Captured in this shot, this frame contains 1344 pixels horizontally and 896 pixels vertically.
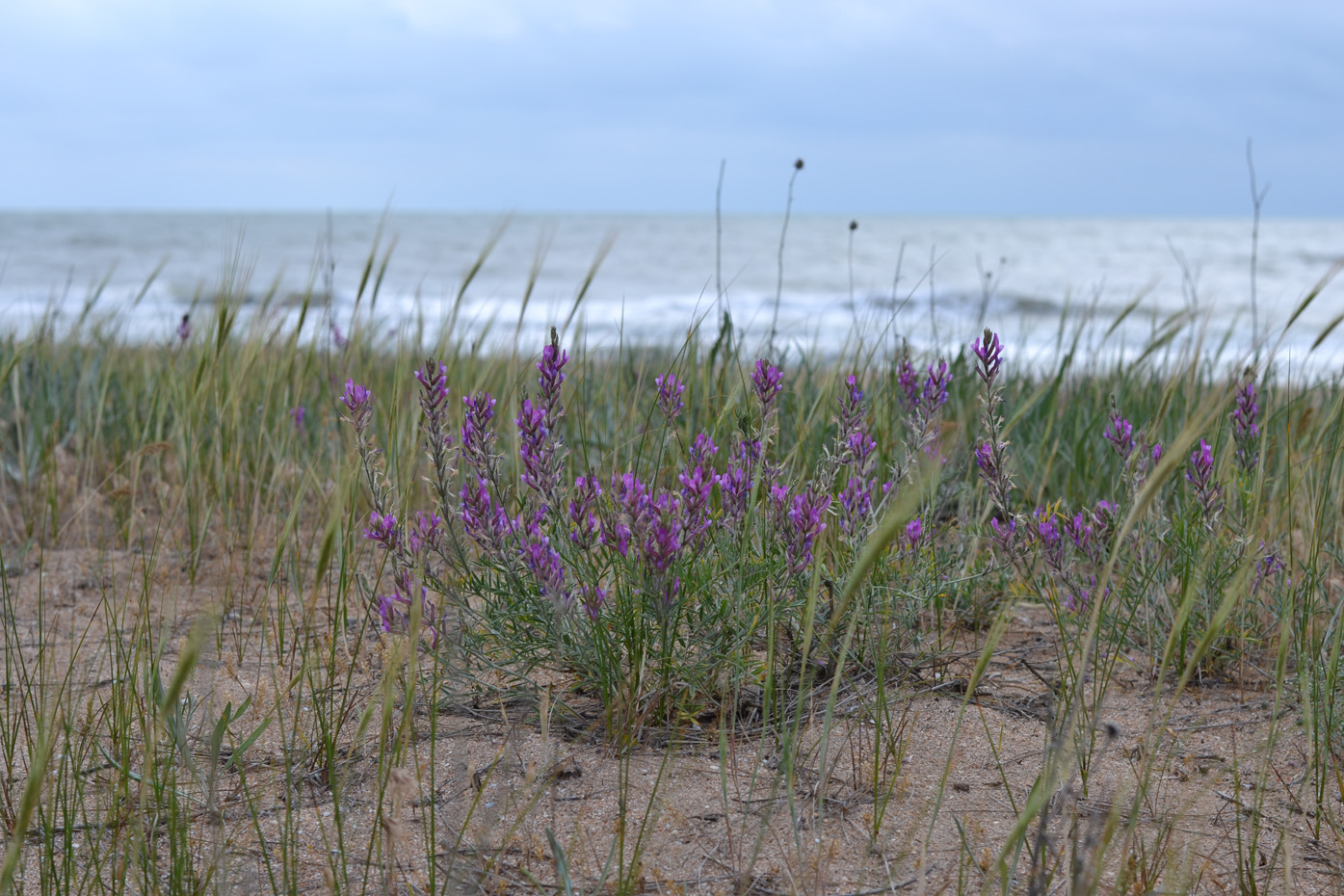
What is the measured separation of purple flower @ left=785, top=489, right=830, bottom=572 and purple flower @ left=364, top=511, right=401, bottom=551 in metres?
0.64

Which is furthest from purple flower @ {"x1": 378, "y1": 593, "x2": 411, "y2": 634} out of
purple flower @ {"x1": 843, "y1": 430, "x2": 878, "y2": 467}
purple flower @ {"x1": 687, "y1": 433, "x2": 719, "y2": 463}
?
purple flower @ {"x1": 843, "y1": 430, "x2": 878, "y2": 467}

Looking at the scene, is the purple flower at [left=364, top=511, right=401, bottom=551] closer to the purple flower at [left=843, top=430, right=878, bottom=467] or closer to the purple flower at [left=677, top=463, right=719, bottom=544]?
the purple flower at [left=677, top=463, right=719, bottom=544]

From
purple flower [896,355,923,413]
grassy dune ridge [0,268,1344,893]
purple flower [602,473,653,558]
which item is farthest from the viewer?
purple flower [896,355,923,413]

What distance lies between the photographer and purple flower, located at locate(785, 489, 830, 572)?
1.61m

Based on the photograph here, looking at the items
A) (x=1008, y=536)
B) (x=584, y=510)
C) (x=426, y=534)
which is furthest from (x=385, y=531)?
(x=1008, y=536)

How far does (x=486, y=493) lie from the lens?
5.21 ft

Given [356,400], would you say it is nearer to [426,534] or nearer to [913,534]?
[426,534]

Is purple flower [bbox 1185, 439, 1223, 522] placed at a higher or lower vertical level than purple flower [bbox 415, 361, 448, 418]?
lower

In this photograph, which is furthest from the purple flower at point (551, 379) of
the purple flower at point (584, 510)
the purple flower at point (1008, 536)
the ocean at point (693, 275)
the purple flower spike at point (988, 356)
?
the ocean at point (693, 275)

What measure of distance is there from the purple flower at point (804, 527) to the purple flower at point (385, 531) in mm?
637

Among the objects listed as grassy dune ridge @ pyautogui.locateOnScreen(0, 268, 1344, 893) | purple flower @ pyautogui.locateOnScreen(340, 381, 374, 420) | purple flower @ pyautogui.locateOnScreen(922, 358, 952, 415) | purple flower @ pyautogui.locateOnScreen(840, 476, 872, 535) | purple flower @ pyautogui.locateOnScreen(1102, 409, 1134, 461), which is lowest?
grassy dune ridge @ pyautogui.locateOnScreen(0, 268, 1344, 893)

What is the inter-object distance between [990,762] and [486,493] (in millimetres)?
904

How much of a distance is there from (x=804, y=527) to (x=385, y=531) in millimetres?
667

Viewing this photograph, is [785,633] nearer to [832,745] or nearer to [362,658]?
[832,745]
